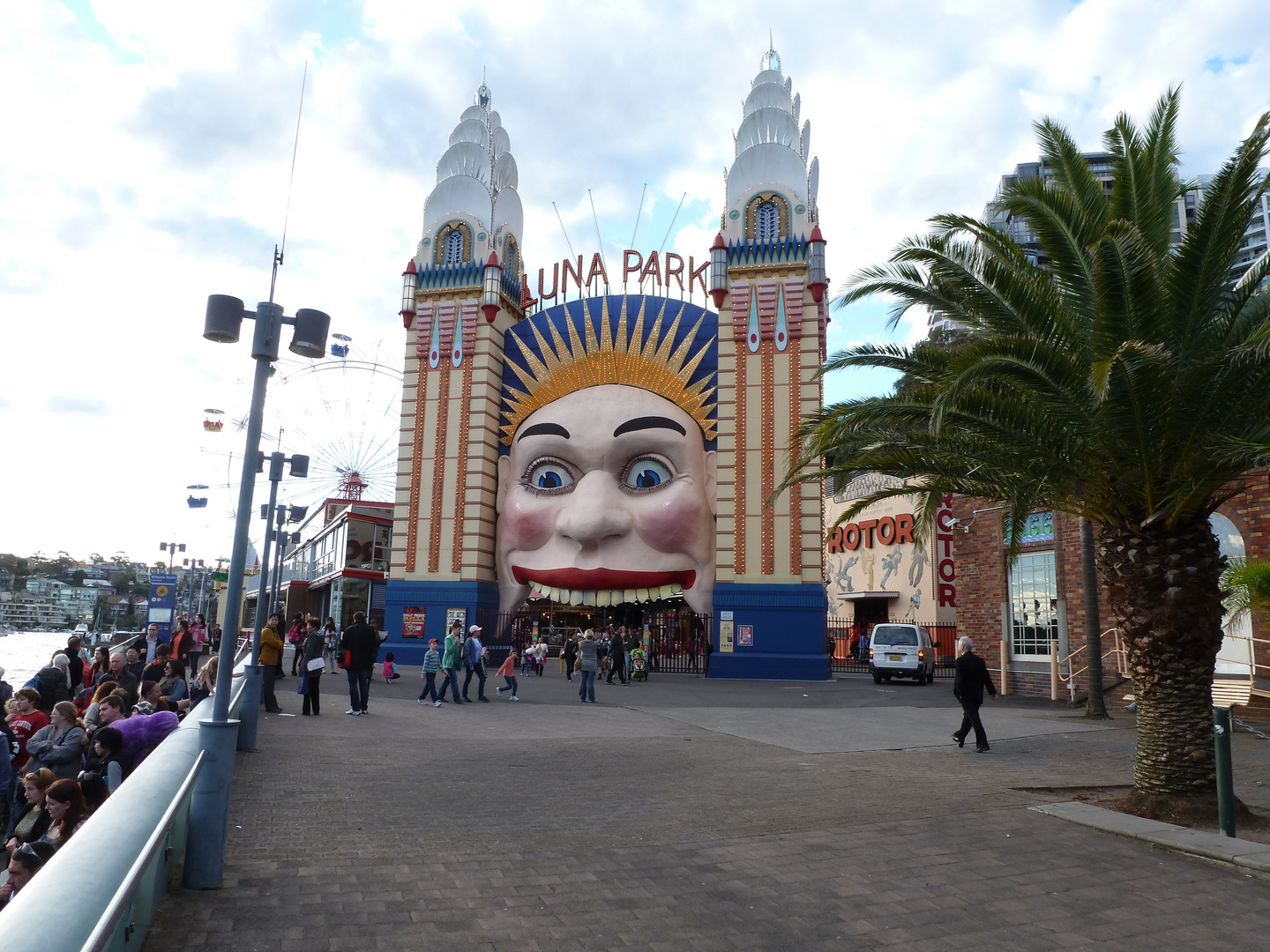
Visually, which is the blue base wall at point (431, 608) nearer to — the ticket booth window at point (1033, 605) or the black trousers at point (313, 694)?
the black trousers at point (313, 694)

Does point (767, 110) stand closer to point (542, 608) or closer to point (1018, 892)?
point (542, 608)

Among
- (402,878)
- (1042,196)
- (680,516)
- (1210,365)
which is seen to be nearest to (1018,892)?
(402,878)

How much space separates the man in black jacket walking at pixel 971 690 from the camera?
11.6m

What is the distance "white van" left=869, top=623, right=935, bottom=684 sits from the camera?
25.3 metres

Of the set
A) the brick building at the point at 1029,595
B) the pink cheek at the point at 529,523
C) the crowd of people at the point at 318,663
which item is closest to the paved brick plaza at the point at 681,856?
the crowd of people at the point at 318,663

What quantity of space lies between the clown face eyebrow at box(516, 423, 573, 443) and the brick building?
10.8 m

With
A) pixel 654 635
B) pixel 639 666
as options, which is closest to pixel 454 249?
pixel 654 635

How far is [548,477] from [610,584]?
11.9ft

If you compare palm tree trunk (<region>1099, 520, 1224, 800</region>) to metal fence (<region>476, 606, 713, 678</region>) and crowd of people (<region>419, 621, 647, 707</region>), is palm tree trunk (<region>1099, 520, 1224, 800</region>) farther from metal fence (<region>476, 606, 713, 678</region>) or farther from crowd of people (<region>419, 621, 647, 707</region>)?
metal fence (<region>476, 606, 713, 678</region>)

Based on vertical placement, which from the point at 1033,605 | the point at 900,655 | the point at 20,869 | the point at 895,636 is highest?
the point at 1033,605

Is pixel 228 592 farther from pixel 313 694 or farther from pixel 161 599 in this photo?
pixel 161 599

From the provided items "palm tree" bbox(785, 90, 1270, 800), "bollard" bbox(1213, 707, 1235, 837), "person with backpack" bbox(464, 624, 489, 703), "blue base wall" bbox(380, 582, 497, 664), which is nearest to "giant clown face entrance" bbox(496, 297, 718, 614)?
"blue base wall" bbox(380, 582, 497, 664)

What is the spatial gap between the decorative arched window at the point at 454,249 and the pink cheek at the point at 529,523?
8.17m

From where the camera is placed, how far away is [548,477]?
2609cm
